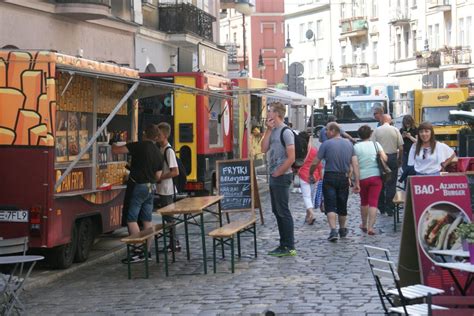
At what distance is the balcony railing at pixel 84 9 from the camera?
2288 cm

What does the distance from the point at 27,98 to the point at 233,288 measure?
3.38 meters

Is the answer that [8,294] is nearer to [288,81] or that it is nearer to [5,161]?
[5,161]

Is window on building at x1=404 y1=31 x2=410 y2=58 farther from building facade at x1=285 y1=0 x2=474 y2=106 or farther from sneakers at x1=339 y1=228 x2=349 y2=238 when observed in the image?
sneakers at x1=339 y1=228 x2=349 y2=238

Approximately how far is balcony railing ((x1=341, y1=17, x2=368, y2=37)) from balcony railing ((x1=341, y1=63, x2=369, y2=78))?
268 cm

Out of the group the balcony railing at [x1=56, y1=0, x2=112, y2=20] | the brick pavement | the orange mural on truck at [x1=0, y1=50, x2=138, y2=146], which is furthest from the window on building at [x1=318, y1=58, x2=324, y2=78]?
the orange mural on truck at [x1=0, y1=50, x2=138, y2=146]

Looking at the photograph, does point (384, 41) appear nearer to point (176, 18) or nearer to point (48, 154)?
point (176, 18)

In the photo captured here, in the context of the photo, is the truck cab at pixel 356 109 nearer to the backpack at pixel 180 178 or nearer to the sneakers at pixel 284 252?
the backpack at pixel 180 178

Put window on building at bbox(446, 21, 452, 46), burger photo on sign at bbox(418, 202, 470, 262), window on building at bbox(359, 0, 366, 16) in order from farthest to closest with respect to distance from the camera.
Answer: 1. window on building at bbox(359, 0, 366, 16)
2. window on building at bbox(446, 21, 452, 46)
3. burger photo on sign at bbox(418, 202, 470, 262)

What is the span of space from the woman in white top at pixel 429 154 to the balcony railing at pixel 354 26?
66.4 m

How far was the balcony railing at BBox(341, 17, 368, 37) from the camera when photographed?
79.2 metres

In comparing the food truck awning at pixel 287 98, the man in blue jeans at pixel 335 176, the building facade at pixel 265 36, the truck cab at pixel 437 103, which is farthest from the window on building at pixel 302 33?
the man in blue jeans at pixel 335 176

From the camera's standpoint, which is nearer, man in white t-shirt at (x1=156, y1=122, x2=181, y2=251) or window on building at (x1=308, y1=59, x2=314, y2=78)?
man in white t-shirt at (x1=156, y1=122, x2=181, y2=251)

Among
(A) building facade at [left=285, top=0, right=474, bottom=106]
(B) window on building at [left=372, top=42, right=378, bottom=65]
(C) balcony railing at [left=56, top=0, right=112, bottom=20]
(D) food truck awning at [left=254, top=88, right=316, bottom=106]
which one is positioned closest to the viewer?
(C) balcony railing at [left=56, top=0, right=112, bottom=20]

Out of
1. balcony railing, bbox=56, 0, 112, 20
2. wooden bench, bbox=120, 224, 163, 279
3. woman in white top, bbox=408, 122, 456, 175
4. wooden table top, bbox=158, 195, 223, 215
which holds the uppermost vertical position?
balcony railing, bbox=56, 0, 112, 20
